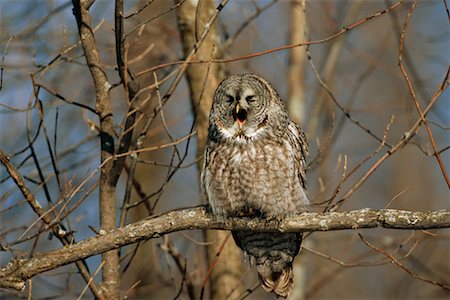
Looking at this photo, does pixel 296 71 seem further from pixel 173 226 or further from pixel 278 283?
pixel 173 226

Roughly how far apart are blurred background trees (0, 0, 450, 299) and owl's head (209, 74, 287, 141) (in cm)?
21

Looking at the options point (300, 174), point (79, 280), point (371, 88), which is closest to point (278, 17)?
point (79, 280)

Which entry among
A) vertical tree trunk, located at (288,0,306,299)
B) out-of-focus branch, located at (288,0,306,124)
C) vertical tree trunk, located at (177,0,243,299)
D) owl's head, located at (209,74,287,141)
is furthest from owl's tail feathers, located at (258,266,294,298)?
out-of-focus branch, located at (288,0,306,124)

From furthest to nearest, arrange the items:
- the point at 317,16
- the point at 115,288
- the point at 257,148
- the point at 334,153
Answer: the point at 334,153
the point at 317,16
the point at 257,148
the point at 115,288

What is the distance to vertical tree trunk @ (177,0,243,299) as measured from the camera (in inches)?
225

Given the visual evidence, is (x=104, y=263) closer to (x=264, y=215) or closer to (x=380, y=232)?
(x=264, y=215)

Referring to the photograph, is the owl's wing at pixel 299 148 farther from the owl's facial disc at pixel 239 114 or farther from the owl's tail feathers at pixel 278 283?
the owl's tail feathers at pixel 278 283

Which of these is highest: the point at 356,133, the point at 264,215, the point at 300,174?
the point at 356,133

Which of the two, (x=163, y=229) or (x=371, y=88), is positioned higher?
(x=371, y=88)

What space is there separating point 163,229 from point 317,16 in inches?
236

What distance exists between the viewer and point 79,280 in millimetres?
7488

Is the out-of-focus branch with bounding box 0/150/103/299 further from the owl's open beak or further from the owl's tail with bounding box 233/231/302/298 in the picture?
the owl's open beak

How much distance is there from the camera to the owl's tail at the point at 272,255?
506 cm

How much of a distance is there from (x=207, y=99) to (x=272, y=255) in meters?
1.52
